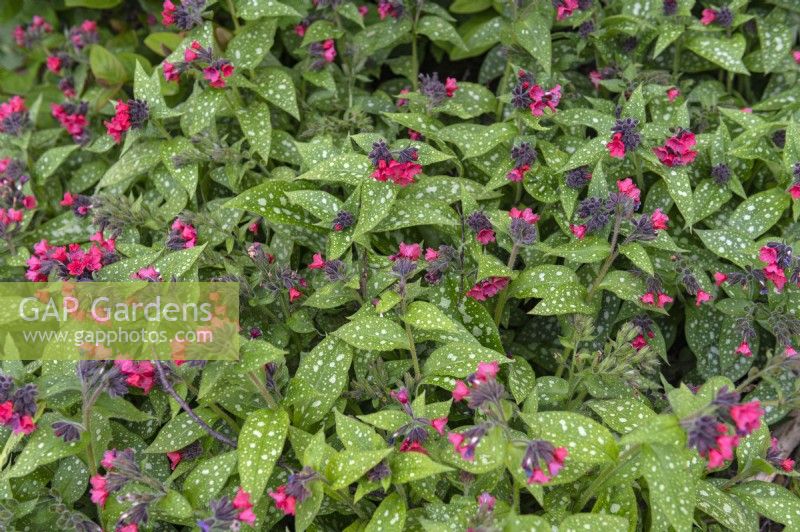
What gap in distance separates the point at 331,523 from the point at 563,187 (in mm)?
1787

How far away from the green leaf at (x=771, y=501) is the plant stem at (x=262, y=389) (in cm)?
185

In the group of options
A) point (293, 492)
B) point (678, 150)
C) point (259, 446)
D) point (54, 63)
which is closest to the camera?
point (293, 492)

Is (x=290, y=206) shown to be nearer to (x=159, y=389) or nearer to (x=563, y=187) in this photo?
(x=159, y=389)

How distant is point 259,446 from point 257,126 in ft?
5.64

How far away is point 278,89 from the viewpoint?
371cm

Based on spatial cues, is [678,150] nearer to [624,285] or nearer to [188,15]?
[624,285]

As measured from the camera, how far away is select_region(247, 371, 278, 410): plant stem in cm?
262

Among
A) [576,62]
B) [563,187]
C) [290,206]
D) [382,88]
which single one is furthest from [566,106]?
[290,206]

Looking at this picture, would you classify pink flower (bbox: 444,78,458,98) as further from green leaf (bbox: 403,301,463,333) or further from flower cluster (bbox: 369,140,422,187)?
green leaf (bbox: 403,301,463,333)

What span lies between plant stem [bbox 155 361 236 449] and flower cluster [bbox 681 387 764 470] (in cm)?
168

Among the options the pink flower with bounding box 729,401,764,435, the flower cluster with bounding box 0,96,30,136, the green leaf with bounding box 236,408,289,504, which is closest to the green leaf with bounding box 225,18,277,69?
the flower cluster with bounding box 0,96,30,136

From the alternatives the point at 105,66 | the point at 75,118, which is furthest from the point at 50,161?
the point at 105,66

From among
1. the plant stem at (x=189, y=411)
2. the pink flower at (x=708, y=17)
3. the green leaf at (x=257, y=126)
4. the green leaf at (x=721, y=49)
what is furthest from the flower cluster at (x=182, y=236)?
the pink flower at (x=708, y=17)

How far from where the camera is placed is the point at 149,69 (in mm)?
4387
